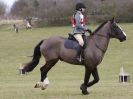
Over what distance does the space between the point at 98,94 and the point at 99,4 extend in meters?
84.8

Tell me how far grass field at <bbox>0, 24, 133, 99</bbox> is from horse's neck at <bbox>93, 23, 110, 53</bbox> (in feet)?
4.59

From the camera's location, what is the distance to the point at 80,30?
52.3 ft

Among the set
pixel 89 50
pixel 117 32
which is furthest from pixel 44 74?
pixel 117 32

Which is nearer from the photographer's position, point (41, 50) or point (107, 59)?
point (41, 50)

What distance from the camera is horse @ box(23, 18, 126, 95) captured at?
622 inches

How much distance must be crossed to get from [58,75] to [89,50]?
18438 mm

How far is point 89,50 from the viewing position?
52.0ft

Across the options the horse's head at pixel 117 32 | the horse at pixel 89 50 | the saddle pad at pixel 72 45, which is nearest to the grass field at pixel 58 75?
the horse at pixel 89 50

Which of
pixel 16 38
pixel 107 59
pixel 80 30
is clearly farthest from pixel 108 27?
pixel 16 38

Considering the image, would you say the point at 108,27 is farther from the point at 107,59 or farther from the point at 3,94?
the point at 107,59

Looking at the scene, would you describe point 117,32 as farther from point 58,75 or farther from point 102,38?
point 58,75

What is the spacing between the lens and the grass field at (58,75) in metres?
15.5

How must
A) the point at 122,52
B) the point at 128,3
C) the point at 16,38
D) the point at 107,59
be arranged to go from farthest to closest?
the point at 128,3
the point at 16,38
the point at 122,52
the point at 107,59

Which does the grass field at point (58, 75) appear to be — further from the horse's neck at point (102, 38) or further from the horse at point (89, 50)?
the horse's neck at point (102, 38)
